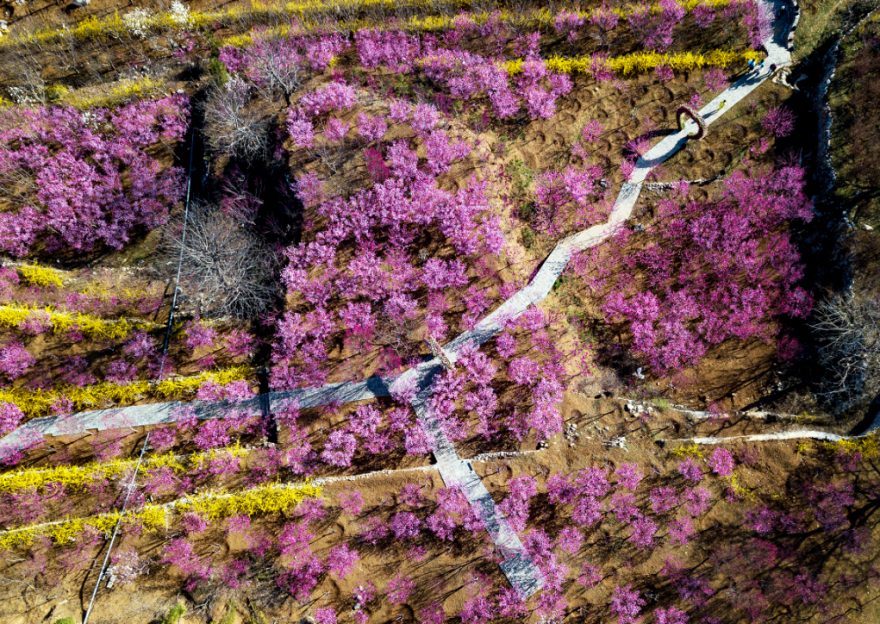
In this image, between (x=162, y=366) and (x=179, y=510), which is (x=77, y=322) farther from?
(x=179, y=510)

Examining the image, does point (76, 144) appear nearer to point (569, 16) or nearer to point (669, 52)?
point (569, 16)

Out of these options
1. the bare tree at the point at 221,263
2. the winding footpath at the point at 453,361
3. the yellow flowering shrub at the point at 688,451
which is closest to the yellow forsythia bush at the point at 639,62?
the winding footpath at the point at 453,361

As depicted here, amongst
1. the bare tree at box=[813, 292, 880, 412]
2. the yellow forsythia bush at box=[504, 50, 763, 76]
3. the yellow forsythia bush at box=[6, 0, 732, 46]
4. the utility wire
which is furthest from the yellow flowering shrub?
the utility wire

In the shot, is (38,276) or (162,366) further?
(38,276)

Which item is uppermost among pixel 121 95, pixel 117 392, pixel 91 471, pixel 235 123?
pixel 121 95

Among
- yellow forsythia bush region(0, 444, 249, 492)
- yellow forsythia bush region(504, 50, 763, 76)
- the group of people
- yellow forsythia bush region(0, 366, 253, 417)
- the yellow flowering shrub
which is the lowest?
the yellow flowering shrub

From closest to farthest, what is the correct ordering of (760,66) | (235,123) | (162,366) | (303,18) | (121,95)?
(162,366), (235,123), (760,66), (121,95), (303,18)

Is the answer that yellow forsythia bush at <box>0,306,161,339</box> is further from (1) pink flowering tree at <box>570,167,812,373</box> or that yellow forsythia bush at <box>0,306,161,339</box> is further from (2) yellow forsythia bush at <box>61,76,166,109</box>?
(1) pink flowering tree at <box>570,167,812,373</box>

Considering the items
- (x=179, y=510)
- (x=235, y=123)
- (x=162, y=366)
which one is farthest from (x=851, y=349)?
(x=162, y=366)
